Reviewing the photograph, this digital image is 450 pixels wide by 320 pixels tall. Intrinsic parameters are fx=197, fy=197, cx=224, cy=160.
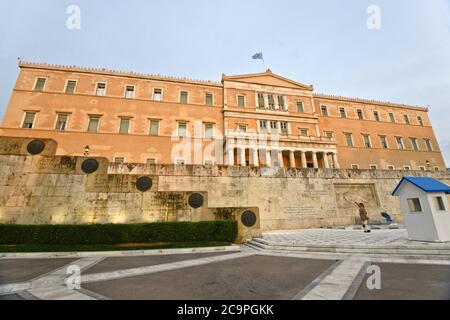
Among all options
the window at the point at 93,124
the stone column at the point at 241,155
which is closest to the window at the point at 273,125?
the stone column at the point at 241,155

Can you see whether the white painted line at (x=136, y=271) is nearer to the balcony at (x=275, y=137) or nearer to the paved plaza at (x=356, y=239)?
the paved plaza at (x=356, y=239)

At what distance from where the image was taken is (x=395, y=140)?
108ft

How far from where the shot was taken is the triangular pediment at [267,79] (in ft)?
99.7

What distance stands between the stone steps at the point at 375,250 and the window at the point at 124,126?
73.5 ft

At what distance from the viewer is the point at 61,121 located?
23031mm

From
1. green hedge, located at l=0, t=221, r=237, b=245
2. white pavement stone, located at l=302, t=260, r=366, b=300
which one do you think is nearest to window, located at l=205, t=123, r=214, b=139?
green hedge, located at l=0, t=221, r=237, b=245

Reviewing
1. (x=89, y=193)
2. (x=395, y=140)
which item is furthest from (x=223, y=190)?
(x=395, y=140)

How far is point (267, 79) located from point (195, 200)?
1048 inches

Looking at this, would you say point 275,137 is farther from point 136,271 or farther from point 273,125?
point 136,271

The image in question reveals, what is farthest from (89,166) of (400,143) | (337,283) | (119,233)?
(400,143)

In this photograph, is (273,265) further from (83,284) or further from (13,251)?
(13,251)

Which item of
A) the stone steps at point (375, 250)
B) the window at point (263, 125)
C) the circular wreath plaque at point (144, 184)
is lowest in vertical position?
the stone steps at point (375, 250)

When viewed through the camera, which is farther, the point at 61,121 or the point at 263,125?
the point at 263,125

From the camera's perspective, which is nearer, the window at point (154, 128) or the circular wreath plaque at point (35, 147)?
the circular wreath plaque at point (35, 147)
